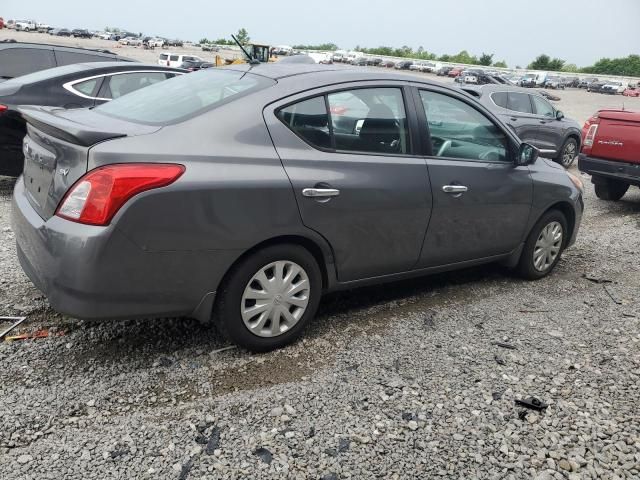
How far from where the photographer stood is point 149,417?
8.89 feet

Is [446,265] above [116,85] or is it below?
below

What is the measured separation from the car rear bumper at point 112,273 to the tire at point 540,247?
113 inches

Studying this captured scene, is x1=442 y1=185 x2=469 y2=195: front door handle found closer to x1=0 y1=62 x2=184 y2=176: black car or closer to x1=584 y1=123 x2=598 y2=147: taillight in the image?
x1=0 y1=62 x2=184 y2=176: black car

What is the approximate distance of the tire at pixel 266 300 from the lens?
309 centimetres

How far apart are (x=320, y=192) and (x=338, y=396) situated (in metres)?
1.13

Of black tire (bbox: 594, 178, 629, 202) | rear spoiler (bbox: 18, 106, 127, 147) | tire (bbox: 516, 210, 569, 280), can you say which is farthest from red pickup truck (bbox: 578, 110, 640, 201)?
rear spoiler (bbox: 18, 106, 127, 147)

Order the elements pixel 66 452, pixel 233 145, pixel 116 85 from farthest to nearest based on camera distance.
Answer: pixel 116 85 < pixel 233 145 < pixel 66 452

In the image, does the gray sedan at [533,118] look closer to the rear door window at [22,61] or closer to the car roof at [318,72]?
the rear door window at [22,61]

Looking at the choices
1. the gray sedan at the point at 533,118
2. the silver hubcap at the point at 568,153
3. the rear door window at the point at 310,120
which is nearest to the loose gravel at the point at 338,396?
the rear door window at the point at 310,120

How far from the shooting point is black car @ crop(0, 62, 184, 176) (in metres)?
5.98

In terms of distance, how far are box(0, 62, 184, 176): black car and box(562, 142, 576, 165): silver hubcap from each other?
29.9 feet

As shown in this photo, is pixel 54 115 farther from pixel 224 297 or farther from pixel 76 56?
pixel 76 56

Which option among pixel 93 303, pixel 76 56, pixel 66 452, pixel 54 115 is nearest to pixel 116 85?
pixel 76 56

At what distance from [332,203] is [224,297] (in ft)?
2.72
